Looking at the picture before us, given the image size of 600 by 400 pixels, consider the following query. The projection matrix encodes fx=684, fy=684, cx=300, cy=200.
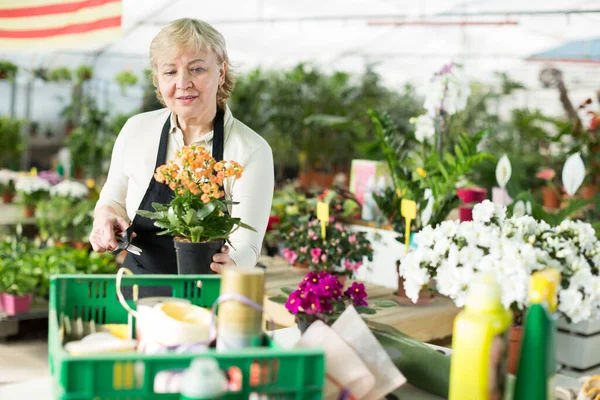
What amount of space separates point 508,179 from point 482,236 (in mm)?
1877

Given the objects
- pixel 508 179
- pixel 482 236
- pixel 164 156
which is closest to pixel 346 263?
pixel 508 179

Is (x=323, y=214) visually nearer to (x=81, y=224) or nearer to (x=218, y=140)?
(x=218, y=140)

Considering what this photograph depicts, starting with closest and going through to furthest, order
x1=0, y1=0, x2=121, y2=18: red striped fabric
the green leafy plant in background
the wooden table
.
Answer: the wooden table, x1=0, y1=0, x2=121, y2=18: red striped fabric, the green leafy plant in background

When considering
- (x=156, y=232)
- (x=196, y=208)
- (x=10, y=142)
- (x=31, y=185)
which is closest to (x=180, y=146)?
(x=156, y=232)

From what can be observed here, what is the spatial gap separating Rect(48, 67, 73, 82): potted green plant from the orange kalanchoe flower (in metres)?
7.06

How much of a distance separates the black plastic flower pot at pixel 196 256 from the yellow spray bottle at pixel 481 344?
787 mm

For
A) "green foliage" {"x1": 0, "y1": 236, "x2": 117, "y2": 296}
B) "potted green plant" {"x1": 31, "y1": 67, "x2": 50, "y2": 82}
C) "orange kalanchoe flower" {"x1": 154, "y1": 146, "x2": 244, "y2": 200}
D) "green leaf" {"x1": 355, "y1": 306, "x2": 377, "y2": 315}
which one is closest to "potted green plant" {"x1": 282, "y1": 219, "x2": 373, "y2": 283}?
"green leaf" {"x1": 355, "y1": 306, "x2": 377, "y2": 315}

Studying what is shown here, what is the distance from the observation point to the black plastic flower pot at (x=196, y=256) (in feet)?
5.41

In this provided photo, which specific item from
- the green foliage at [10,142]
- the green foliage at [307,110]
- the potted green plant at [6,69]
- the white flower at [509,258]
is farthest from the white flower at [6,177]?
the white flower at [509,258]

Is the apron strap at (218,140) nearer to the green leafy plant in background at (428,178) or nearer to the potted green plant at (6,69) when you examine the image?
the green leafy plant in background at (428,178)

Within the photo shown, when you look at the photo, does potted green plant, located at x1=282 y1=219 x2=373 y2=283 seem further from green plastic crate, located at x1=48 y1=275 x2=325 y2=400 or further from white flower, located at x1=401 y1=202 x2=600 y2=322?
green plastic crate, located at x1=48 y1=275 x2=325 y2=400

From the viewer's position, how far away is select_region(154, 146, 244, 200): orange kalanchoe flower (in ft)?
5.22

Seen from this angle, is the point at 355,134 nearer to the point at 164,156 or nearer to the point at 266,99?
the point at 266,99

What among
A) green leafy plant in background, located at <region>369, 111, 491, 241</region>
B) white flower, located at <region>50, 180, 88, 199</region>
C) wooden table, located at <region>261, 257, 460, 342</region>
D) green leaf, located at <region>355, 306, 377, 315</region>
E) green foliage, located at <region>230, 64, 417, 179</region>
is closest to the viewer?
green leaf, located at <region>355, 306, 377, 315</region>
